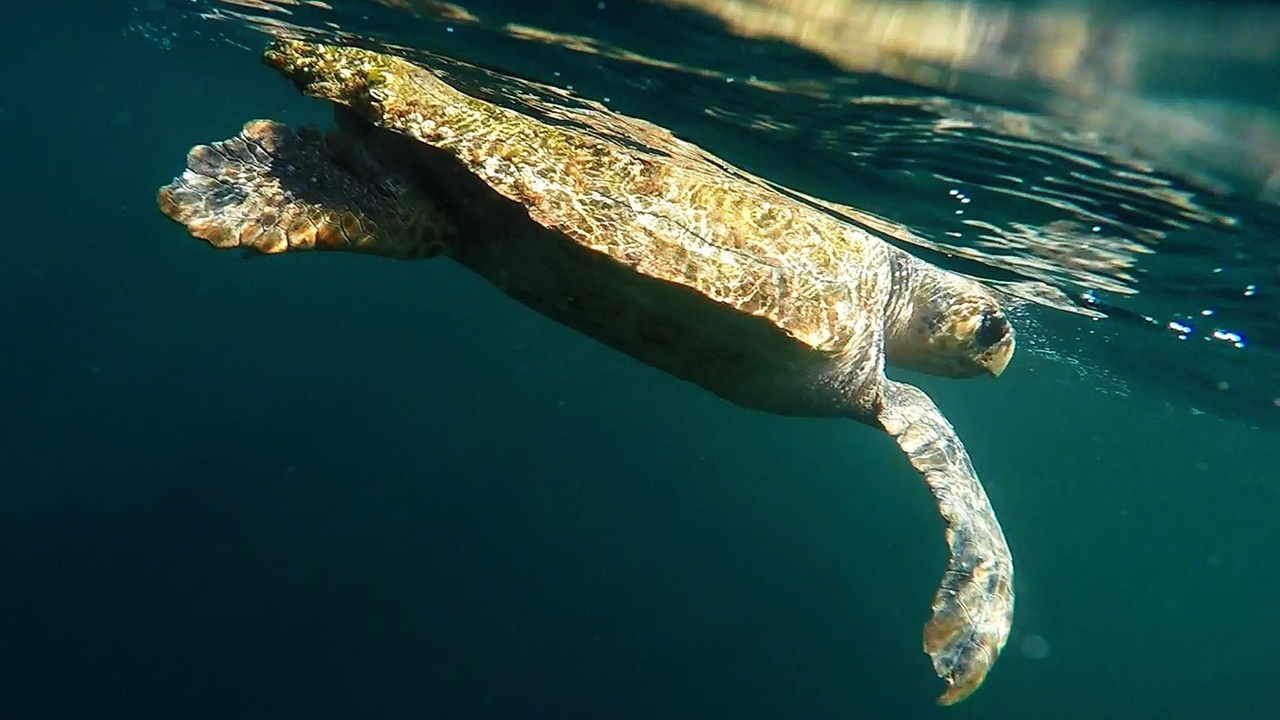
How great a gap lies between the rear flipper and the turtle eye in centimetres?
637

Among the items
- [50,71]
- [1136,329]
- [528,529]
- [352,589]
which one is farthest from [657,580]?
[50,71]

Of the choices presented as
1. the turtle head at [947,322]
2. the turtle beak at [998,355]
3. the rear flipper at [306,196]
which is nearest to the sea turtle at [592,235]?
the rear flipper at [306,196]

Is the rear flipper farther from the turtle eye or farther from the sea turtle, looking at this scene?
the turtle eye

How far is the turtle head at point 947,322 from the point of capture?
8906 mm

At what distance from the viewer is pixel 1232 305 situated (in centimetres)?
1134

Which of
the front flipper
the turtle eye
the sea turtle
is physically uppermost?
the sea turtle

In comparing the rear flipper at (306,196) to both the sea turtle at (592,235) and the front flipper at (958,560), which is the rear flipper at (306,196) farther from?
the front flipper at (958,560)

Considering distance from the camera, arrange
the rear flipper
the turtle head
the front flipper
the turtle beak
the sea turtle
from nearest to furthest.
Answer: the rear flipper → the sea turtle → the front flipper → the turtle head → the turtle beak

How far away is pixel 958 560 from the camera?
6.76 meters

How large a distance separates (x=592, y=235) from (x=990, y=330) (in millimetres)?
5834

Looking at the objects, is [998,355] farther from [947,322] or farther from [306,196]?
[306,196]

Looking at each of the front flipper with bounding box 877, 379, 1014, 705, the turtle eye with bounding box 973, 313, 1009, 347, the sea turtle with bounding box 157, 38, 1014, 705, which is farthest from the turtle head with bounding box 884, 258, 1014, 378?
the sea turtle with bounding box 157, 38, 1014, 705

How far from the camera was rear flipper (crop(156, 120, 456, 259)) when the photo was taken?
4.95m

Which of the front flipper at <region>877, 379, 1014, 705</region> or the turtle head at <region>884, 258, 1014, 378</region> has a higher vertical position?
the turtle head at <region>884, 258, 1014, 378</region>
